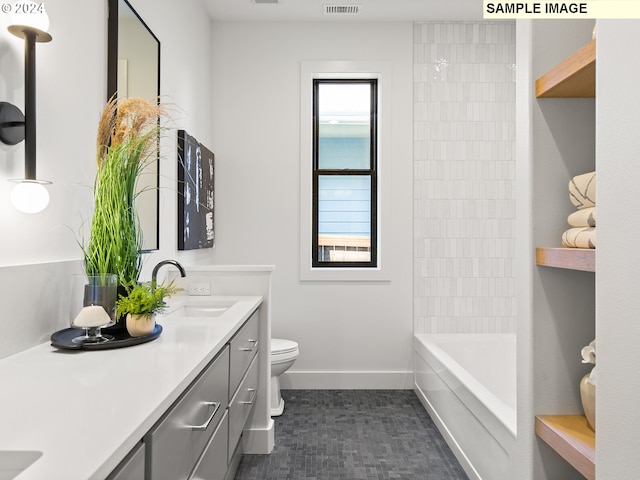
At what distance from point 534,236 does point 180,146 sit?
6.66 feet

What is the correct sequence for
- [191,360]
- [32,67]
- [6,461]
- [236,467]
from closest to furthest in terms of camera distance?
[6,461] < [191,360] < [32,67] < [236,467]

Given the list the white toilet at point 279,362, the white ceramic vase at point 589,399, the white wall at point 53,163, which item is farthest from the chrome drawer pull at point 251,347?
the white ceramic vase at point 589,399

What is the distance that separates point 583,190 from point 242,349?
1338 mm

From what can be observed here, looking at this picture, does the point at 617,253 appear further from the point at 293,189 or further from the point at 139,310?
the point at 293,189

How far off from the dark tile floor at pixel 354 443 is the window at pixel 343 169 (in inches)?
42.5

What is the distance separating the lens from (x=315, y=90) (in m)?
3.79

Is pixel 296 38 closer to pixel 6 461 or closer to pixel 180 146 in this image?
pixel 180 146

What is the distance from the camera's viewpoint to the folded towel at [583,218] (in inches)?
45.9

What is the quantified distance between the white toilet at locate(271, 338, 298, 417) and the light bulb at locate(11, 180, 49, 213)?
1851 millimetres

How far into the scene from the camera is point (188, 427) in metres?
1.09

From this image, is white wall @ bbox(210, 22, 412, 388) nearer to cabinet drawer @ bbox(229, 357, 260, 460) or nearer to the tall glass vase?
cabinet drawer @ bbox(229, 357, 260, 460)

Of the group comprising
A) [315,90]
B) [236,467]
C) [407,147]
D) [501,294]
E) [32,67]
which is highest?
[315,90]

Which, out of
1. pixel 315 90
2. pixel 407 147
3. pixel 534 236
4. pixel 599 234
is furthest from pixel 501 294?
pixel 599 234

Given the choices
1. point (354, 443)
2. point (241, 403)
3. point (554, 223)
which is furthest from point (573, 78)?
point (354, 443)
